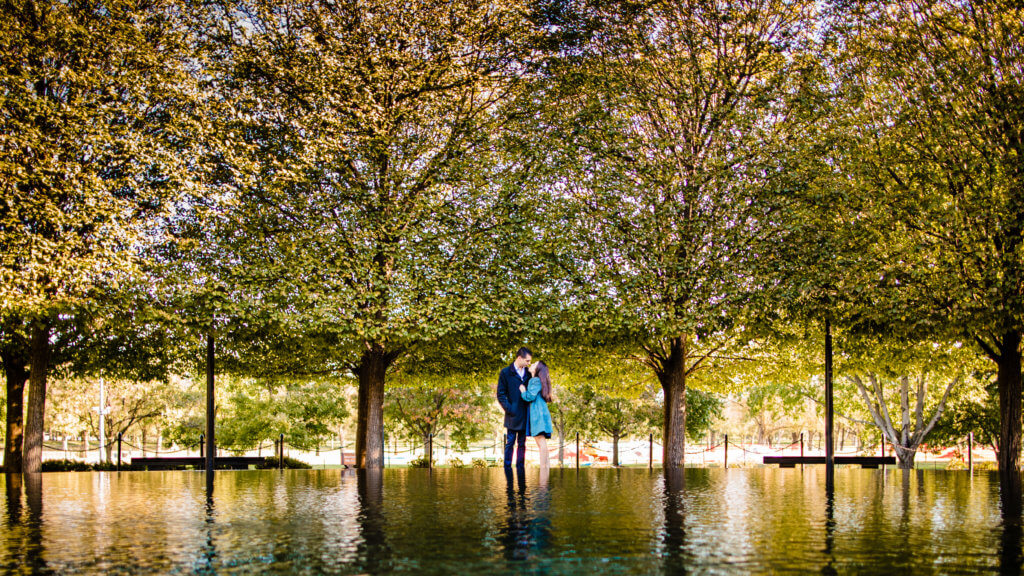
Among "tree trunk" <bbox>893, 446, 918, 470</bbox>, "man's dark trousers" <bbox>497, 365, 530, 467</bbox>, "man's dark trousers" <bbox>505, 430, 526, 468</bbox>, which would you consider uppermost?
"man's dark trousers" <bbox>497, 365, 530, 467</bbox>

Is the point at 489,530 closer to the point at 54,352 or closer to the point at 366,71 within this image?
the point at 366,71

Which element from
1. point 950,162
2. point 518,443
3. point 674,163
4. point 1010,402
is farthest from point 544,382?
point 1010,402

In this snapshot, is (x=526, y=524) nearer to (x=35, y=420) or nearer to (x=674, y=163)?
(x=674, y=163)

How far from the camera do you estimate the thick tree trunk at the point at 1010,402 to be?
14.9 meters

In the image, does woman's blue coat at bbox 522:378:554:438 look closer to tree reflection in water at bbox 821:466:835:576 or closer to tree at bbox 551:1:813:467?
tree reflection in water at bbox 821:466:835:576

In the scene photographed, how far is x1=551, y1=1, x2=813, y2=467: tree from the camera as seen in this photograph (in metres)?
16.0

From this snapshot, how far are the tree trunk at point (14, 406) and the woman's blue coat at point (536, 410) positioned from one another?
45.1 feet

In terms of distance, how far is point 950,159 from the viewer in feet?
48.8

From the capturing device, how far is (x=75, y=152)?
15227 millimetres

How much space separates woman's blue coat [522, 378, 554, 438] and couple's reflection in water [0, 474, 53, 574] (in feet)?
21.3

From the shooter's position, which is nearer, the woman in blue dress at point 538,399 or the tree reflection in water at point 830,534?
the tree reflection in water at point 830,534

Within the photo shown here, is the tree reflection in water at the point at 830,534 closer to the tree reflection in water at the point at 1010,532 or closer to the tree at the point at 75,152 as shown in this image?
the tree reflection in water at the point at 1010,532

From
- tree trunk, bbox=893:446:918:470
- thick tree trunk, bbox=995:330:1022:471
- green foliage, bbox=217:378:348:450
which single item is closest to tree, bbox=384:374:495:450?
green foliage, bbox=217:378:348:450

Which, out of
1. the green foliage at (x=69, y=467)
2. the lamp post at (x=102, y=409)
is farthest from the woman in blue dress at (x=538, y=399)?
the lamp post at (x=102, y=409)
